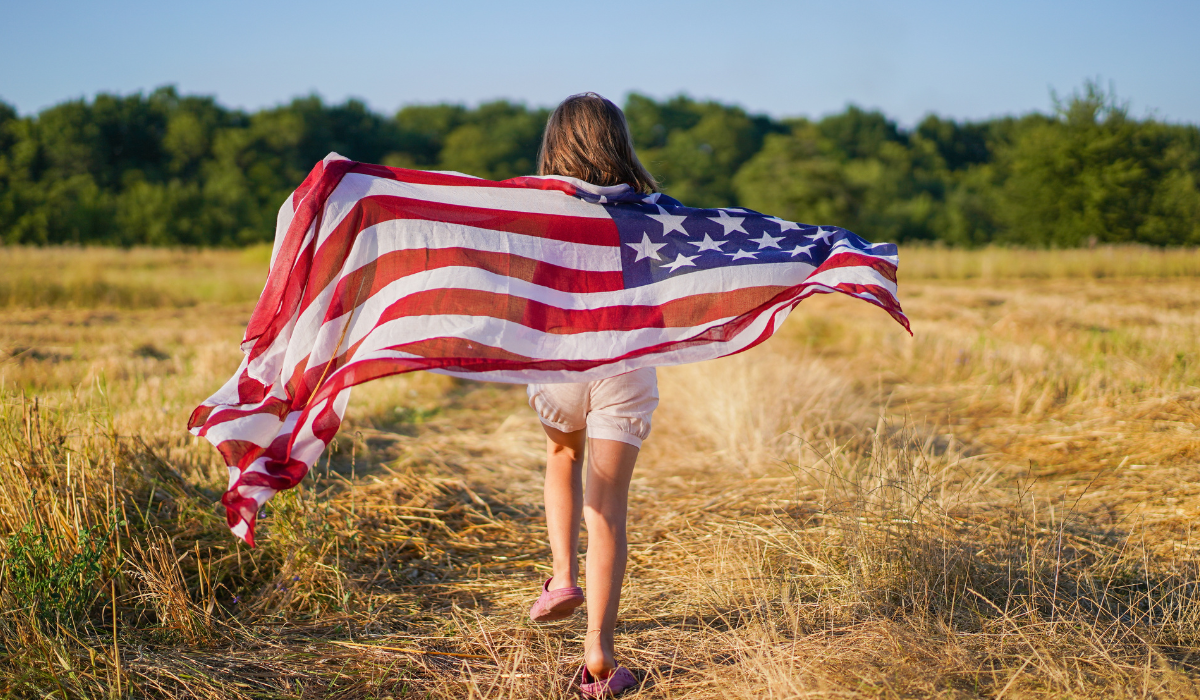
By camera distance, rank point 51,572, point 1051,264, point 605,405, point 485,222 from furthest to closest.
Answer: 1. point 1051,264
2. point 51,572
3. point 485,222
4. point 605,405

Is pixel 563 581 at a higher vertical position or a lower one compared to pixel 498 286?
lower

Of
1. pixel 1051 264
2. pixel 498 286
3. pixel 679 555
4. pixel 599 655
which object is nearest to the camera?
pixel 599 655

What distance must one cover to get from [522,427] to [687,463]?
1581mm

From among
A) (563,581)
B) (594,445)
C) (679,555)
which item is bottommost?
(679,555)

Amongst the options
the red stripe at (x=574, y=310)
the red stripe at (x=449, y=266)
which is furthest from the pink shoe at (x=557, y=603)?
the red stripe at (x=449, y=266)

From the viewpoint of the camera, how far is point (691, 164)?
63.4 meters

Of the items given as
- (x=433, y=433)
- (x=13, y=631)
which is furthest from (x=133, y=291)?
(x=13, y=631)

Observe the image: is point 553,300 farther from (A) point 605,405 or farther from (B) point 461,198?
(B) point 461,198

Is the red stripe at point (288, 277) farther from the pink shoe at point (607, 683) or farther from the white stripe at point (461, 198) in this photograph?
the pink shoe at point (607, 683)

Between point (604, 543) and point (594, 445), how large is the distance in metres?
0.30

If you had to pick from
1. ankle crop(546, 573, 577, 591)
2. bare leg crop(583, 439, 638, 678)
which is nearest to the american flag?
bare leg crop(583, 439, 638, 678)

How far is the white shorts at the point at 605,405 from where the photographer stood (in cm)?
244

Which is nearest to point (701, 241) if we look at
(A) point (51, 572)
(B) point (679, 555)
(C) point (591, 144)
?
(C) point (591, 144)

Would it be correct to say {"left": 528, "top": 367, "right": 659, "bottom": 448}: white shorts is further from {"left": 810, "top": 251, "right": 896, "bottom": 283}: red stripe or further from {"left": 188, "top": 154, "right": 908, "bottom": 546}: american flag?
{"left": 810, "top": 251, "right": 896, "bottom": 283}: red stripe
